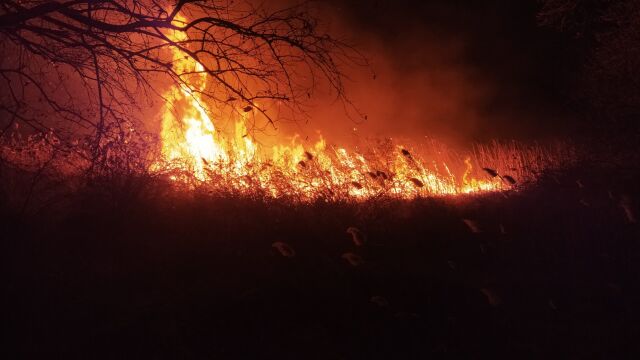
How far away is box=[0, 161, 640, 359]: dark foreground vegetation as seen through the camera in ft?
13.9

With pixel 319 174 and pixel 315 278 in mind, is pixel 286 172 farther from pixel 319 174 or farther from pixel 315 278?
pixel 315 278

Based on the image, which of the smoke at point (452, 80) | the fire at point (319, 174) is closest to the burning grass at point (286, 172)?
the fire at point (319, 174)

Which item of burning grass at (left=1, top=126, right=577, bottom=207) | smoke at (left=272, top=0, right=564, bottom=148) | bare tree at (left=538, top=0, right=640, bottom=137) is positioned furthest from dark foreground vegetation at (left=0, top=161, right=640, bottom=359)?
smoke at (left=272, top=0, right=564, bottom=148)

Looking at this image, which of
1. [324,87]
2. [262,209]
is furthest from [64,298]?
[324,87]

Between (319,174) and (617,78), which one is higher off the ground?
(617,78)

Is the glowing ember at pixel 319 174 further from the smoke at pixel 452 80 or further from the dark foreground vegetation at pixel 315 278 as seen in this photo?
the smoke at pixel 452 80

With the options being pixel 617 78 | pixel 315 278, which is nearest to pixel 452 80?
pixel 617 78

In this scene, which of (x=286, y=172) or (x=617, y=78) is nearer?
(x=286, y=172)

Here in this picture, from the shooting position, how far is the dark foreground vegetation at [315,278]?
4.23 metres

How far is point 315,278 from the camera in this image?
4.89 metres

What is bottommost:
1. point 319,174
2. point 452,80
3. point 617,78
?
point 319,174

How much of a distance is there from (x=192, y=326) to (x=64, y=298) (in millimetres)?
1120

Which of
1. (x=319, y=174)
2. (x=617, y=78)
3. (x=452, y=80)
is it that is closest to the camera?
(x=319, y=174)

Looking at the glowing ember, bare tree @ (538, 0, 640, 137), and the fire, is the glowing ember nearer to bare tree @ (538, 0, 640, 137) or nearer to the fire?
the fire
